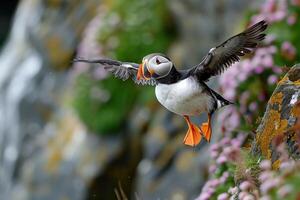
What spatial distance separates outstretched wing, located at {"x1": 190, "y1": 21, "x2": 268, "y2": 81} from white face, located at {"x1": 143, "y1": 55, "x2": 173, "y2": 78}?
172 millimetres

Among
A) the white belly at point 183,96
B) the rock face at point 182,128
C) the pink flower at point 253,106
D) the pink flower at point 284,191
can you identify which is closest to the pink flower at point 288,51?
the pink flower at point 253,106

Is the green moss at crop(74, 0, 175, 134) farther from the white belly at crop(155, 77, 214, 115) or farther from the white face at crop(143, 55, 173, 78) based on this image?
the white face at crop(143, 55, 173, 78)

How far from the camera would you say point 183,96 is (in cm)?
275

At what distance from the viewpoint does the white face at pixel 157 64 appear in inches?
106

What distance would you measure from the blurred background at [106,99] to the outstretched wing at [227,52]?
2.12 meters

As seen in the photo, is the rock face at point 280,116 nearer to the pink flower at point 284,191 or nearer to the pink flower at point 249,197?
the pink flower at point 249,197

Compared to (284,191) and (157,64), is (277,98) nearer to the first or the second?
(157,64)

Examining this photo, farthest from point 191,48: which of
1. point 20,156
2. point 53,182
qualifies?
point 20,156

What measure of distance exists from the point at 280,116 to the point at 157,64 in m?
0.52

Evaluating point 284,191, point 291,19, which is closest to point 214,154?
point 291,19

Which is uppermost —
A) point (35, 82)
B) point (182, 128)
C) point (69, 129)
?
point (35, 82)

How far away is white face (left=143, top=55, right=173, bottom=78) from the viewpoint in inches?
106

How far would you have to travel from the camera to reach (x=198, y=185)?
6609mm

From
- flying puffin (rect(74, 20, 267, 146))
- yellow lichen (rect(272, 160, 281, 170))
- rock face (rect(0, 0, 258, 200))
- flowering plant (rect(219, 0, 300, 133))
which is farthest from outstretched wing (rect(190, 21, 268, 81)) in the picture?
rock face (rect(0, 0, 258, 200))
